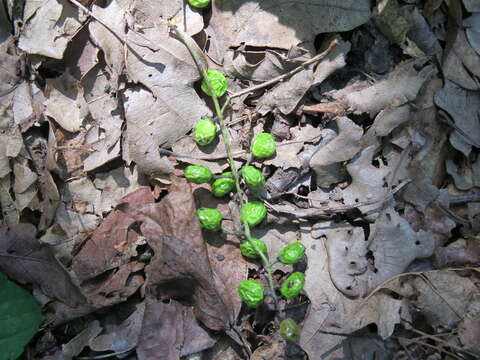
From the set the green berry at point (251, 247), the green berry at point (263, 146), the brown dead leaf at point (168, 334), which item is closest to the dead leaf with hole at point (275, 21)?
the green berry at point (263, 146)

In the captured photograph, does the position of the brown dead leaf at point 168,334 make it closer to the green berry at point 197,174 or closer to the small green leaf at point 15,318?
the small green leaf at point 15,318

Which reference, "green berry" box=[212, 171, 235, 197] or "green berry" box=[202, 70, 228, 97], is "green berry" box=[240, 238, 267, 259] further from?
"green berry" box=[202, 70, 228, 97]

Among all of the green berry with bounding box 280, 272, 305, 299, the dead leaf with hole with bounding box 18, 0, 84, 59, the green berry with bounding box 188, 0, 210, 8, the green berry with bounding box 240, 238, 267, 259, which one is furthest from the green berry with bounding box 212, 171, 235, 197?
the dead leaf with hole with bounding box 18, 0, 84, 59

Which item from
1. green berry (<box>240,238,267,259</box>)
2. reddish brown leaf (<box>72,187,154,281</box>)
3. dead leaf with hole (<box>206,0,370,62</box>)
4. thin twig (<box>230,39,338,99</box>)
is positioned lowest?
green berry (<box>240,238,267,259</box>)

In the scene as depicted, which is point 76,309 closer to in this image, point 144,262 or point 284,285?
point 144,262

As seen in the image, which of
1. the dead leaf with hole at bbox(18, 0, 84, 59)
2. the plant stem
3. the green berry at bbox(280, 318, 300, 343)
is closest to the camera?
the green berry at bbox(280, 318, 300, 343)

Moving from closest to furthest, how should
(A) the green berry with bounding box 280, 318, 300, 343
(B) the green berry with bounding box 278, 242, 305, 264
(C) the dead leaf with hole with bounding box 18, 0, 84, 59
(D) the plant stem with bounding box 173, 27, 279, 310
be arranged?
(A) the green berry with bounding box 280, 318, 300, 343 → (B) the green berry with bounding box 278, 242, 305, 264 → (D) the plant stem with bounding box 173, 27, 279, 310 → (C) the dead leaf with hole with bounding box 18, 0, 84, 59
